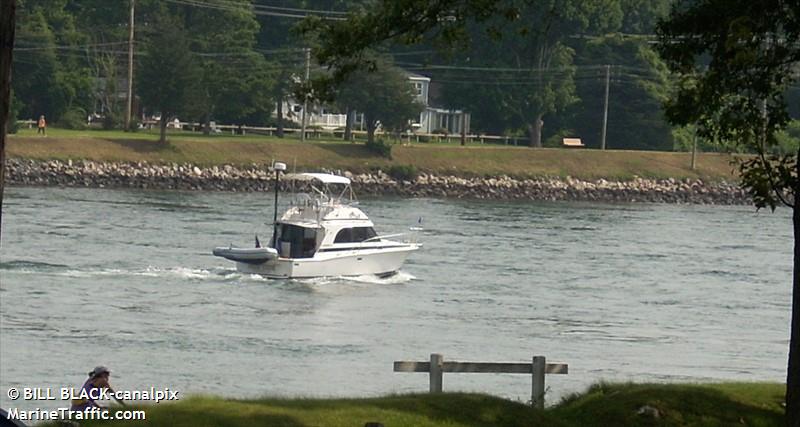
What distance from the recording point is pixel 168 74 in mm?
99938

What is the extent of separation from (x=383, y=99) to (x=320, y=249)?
2282 inches

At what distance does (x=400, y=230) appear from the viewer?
213 feet

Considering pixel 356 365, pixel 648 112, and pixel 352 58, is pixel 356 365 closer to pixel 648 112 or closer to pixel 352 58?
pixel 352 58

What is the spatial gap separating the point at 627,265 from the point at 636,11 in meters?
70.5

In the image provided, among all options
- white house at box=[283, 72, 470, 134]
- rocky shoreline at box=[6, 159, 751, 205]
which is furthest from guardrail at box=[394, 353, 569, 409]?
white house at box=[283, 72, 470, 134]

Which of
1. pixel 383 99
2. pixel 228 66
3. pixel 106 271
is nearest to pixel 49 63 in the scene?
pixel 228 66

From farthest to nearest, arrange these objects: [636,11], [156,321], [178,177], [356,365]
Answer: [636,11], [178,177], [156,321], [356,365]

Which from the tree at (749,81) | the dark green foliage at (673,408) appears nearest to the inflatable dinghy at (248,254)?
the dark green foliage at (673,408)

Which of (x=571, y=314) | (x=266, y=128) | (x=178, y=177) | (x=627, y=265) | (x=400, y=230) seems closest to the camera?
(x=571, y=314)

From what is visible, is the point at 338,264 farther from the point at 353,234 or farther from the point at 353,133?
the point at 353,133

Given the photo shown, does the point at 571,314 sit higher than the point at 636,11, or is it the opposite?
the point at 636,11

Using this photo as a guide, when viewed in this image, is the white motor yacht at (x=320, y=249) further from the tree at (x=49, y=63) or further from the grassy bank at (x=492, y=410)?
the tree at (x=49, y=63)

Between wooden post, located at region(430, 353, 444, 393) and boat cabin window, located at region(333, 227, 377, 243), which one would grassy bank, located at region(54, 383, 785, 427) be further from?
boat cabin window, located at region(333, 227, 377, 243)

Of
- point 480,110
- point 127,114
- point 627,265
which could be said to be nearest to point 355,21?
point 627,265
